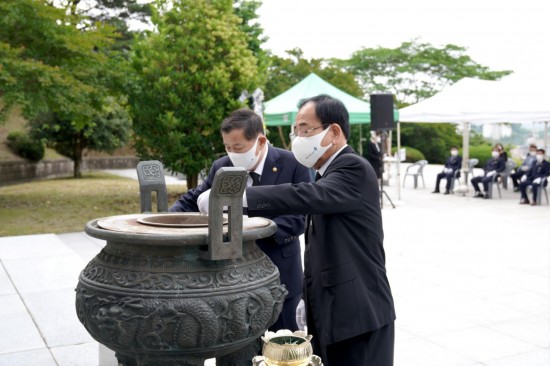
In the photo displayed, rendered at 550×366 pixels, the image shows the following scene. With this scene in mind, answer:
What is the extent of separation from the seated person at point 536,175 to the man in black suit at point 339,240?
41.2 ft

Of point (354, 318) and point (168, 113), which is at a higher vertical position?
point (168, 113)

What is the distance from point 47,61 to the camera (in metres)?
11.8

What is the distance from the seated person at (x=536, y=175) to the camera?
544 inches

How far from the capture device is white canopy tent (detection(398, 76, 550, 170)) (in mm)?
14109

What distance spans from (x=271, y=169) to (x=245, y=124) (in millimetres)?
315

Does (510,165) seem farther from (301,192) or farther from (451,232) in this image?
(301,192)

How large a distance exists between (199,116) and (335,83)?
1534 cm

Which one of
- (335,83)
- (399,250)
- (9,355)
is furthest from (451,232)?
(335,83)

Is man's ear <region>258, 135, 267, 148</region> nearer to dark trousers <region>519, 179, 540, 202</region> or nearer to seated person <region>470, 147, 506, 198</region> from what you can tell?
dark trousers <region>519, 179, 540, 202</region>

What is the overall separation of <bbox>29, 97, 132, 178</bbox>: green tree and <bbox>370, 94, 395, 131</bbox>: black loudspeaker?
40.4 feet

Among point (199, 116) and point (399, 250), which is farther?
point (199, 116)

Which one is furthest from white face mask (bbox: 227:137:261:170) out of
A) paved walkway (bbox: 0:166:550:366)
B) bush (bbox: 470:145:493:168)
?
bush (bbox: 470:145:493:168)

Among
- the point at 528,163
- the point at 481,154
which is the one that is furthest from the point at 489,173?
the point at 481,154

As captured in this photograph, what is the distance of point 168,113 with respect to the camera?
12.3 meters
